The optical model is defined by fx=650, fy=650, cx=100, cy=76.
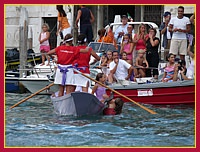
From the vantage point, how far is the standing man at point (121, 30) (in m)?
17.7

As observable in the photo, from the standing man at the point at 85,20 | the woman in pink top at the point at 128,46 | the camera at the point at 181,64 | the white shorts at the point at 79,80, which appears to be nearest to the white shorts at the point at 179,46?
the camera at the point at 181,64

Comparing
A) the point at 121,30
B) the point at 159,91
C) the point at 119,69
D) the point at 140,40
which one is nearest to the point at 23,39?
the point at 121,30

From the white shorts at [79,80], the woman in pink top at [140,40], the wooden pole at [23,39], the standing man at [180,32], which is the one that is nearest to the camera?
the white shorts at [79,80]

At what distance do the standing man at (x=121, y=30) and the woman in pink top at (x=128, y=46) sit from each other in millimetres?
1122

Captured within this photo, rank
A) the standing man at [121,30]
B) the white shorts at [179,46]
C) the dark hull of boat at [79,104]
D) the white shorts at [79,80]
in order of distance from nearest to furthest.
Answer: the dark hull of boat at [79,104], the white shorts at [79,80], the white shorts at [179,46], the standing man at [121,30]

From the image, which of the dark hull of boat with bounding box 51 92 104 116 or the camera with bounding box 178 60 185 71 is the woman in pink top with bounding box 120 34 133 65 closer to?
the camera with bounding box 178 60 185 71

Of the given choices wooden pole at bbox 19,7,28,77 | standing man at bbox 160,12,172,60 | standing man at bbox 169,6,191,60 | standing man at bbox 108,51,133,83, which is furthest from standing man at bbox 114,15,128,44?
wooden pole at bbox 19,7,28,77

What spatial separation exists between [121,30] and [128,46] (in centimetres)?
150

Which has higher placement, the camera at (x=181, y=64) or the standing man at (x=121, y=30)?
the standing man at (x=121, y=30)

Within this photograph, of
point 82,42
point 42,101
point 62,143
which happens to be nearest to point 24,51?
point 42,101

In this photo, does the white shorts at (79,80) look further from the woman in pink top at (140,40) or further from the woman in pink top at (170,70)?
the woman in pink top at (140,40)

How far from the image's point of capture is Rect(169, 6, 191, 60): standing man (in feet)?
52.4

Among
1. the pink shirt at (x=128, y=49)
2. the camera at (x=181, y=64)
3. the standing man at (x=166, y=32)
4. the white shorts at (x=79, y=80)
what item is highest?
the standing man at (x=166, y=32)

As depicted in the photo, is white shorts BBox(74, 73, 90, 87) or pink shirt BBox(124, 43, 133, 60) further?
pink shirt BBox(124, 43, 133, 60)
